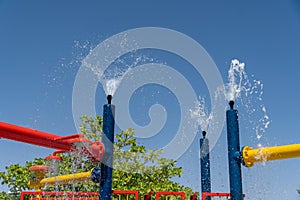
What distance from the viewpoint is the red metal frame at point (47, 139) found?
5.55 m

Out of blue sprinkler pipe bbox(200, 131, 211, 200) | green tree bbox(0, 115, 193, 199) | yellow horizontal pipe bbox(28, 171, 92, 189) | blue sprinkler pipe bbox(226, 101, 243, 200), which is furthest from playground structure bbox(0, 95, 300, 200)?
green tree bbox(0, 115, 193, 199)

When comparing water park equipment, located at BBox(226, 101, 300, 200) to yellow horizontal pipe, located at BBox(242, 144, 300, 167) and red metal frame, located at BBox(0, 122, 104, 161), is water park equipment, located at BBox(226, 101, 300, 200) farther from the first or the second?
red metal frame, located at BBox(0, 122, 104, 161)

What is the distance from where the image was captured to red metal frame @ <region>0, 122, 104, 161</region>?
219 inches

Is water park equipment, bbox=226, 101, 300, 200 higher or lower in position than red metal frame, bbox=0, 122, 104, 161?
lower

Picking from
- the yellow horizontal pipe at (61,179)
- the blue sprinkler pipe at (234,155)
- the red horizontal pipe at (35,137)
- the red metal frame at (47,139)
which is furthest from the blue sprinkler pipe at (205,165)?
the red horizontal pipe at (35,137)

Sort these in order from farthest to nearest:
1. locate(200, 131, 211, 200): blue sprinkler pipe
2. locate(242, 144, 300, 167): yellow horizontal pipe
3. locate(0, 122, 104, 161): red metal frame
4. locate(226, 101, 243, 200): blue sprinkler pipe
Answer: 1. locate(200, 131, 211, 200): blue sprinkler pipe
2. locate(0, 122, 104, 161): red metal frame
3. locate(226, 101, 243, 200): blue sprinkler pipe
4. locate(242, 144, 300, 167): yellow horizontal pipe

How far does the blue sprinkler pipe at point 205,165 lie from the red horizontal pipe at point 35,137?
254 cm

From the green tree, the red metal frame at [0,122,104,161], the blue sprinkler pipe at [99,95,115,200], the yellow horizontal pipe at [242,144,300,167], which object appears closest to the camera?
the yellow horizontal pipe at [242,144,300,167]

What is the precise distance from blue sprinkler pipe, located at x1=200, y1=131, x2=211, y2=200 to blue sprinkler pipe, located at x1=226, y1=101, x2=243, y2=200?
1.97 metres

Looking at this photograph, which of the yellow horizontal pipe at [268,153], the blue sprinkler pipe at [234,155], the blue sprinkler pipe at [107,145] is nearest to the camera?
the yellow horizontal pipe at [268,153]

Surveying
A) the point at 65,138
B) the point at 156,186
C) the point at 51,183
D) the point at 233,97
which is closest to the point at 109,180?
the point at 65,138

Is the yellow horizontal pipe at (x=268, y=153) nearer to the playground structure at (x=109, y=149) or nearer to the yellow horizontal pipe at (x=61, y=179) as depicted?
the playground structure at (x=109, y=149)

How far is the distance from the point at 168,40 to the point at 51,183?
393 centimetres

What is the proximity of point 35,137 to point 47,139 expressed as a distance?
0.76 ft
